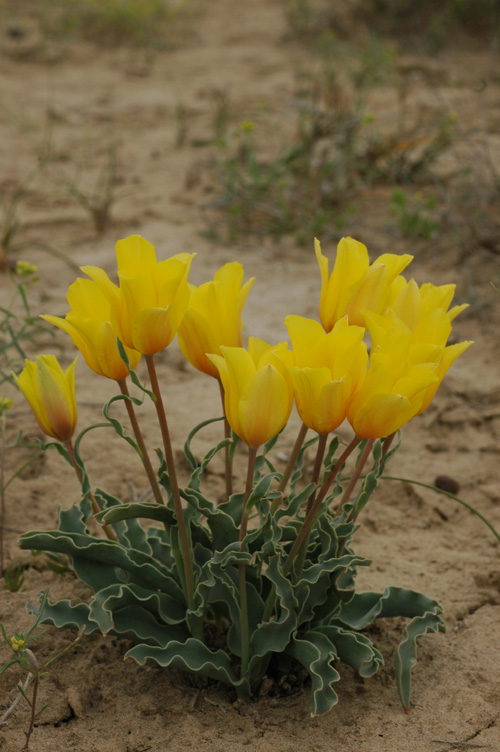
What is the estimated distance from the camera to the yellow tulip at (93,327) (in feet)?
4.44

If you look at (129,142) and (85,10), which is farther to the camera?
(85,10)

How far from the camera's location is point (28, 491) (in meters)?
2.26

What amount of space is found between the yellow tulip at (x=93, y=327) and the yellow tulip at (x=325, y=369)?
321 millimetres

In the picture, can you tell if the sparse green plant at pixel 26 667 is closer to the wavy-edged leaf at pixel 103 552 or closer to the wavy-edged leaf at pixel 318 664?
the wavy-edged leaf at pixel 103 552

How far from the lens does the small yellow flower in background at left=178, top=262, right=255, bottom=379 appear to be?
1.39 meters

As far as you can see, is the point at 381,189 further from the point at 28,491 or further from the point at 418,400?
the point at 418,400

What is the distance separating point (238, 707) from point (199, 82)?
513cm

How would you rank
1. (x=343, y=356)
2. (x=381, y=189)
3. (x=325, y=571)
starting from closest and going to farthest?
1. (x=343, y=356)
2. (x=325, y=571)
3. (x=381, y=189)

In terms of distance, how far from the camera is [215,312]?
1.40 m

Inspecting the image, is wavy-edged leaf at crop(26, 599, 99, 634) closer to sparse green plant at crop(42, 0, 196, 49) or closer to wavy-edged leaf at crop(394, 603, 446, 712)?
wavy-edged leaf at crop(394, 603, 446, 712)

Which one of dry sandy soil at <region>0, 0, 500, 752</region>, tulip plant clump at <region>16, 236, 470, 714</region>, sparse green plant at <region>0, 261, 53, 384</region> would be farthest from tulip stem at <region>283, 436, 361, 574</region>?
sparse green plant at <region>0, 261, 53, 384</region>

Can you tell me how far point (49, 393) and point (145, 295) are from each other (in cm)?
37

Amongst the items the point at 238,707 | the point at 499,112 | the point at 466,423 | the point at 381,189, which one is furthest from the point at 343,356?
the point at 499,112

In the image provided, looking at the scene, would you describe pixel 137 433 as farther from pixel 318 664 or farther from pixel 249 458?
pixel 318 664
